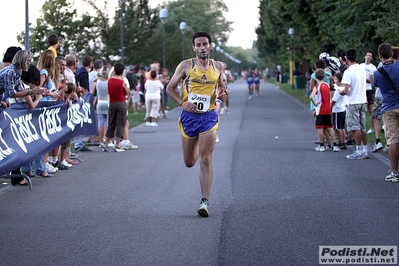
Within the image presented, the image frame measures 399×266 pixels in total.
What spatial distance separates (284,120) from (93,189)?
1664 centimetres

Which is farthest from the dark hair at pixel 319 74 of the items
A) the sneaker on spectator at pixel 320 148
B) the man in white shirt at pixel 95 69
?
the man in white shirt at pixel 95 69

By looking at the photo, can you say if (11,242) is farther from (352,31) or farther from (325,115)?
(352,31)

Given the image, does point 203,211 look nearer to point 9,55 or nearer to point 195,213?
point 195,213

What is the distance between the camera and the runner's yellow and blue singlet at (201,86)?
8.78 meters

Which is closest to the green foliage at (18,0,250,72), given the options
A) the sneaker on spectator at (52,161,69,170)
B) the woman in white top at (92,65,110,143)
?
the woman in white top at (92,65,110,143)

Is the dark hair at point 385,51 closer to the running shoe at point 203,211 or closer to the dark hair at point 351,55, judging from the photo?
the dark hair at point 351,55

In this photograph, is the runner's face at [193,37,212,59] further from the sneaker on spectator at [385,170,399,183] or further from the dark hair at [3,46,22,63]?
the sneaker on spectator at [385,170,399,183]

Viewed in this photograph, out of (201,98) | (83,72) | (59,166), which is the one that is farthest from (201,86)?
(83,72)

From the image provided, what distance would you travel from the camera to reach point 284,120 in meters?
27.0

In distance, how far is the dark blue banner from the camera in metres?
10.7

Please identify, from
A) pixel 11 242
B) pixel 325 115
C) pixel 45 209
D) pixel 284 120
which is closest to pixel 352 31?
pixel 284 120

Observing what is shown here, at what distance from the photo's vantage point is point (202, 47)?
8734 mm

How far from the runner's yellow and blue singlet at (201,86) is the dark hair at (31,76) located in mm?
3872

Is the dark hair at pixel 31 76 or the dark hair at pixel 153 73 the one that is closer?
the dark hair at pixel 31 76
